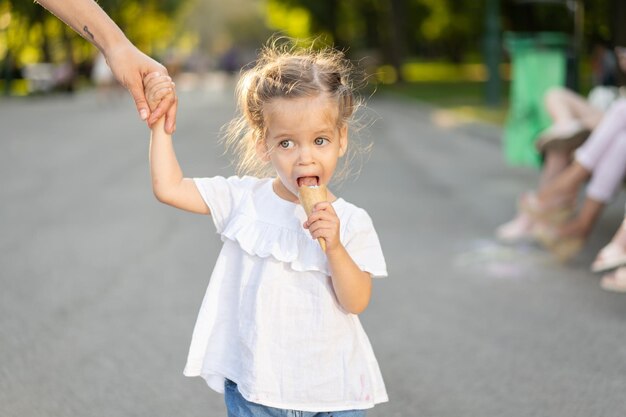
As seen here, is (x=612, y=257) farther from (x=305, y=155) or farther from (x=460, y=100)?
(x=460, y=100)

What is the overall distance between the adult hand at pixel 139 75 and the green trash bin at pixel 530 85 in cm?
597

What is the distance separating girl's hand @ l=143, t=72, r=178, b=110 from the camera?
2.80 meters

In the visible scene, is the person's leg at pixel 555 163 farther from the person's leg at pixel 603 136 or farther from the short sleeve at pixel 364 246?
the short sleeve at pixel 364 246

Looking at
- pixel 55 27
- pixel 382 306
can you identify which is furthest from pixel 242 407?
pixel 55 27

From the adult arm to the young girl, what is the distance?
0.12ft

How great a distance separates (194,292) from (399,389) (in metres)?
2.13

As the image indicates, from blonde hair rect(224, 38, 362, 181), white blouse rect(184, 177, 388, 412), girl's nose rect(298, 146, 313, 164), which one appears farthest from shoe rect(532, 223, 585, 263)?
girl's nose rect(298, 146, 313, 164)

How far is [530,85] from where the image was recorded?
911cm

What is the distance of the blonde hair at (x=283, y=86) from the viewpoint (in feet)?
9.22

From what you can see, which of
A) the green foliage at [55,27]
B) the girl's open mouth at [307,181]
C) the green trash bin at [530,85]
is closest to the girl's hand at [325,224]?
the girl's open mouth at [307,181]

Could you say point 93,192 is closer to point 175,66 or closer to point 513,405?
point 513,405

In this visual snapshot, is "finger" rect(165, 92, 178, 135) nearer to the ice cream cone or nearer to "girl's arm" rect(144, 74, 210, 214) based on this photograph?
"girl's arm" rect(144, 74, 210, 214)

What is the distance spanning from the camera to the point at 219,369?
2.91 metres

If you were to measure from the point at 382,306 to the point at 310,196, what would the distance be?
3.29m
